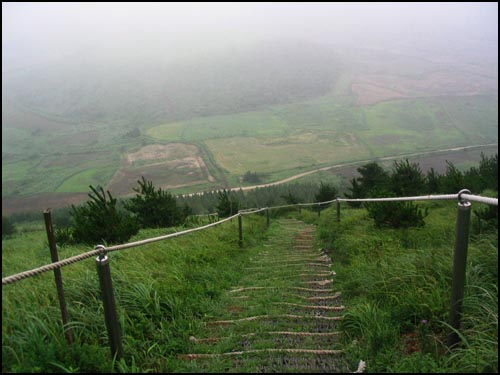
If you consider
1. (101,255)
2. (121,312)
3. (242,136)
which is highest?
(242,136)

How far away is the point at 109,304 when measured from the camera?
84.1 inches

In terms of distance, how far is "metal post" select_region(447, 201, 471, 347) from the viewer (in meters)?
Result: 1.94

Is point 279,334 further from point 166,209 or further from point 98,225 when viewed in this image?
point 166,209

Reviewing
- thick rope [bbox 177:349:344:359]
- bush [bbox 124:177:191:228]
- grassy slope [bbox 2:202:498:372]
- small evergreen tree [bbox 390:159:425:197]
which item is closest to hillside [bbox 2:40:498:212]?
small evergreen tree [bbox 390:159:425:197]

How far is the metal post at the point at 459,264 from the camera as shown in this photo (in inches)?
76.4

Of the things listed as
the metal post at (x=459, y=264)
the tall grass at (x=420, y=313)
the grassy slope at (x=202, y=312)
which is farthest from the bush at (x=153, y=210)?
the metal post at (x=459, y=264)

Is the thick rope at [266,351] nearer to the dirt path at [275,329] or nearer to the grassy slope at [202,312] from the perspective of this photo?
the dirt path at [275,329]

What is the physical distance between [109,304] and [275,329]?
60.5 inches

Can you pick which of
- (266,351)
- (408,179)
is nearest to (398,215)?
(266,351)

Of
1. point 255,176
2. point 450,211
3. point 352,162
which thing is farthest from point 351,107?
point 450,211

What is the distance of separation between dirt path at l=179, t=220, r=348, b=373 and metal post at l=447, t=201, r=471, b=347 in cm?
81

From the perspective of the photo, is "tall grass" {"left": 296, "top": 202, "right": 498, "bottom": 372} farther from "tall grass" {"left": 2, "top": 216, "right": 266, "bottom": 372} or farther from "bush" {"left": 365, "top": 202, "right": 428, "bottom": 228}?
"bush" {"left": 365, "top": 202, "right": 428, "bottom": 228}

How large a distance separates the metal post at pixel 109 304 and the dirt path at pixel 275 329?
1.84ft

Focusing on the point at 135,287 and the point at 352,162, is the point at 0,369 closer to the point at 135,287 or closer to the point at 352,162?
the point at 135,287
